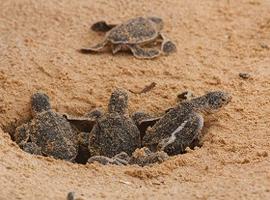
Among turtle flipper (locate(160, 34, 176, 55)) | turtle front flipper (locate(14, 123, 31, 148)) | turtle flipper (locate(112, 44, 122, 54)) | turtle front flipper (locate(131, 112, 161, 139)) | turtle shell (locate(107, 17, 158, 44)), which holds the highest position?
turtle shell (locate(107, 17, 158, 44))

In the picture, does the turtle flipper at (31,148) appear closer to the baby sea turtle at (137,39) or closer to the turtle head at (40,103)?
the turtle head at (40,103)

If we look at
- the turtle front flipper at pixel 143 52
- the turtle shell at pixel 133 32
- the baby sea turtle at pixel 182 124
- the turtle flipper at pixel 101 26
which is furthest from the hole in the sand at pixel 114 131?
the turtle flipper at pixel 101 26

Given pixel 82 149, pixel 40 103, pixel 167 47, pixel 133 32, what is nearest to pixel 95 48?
pixel 133 32

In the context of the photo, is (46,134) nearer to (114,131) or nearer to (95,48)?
A: (114,131)

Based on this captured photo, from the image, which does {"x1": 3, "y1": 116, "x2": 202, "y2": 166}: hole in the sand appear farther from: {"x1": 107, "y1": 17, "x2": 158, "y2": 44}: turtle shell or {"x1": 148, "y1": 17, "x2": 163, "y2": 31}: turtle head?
{"x1": 148, "y1": 17, "x2": 163, "y2": 31}: turtle head

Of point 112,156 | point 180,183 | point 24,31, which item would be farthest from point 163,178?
point 24,31

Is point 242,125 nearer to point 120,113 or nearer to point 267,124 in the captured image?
point 267,124

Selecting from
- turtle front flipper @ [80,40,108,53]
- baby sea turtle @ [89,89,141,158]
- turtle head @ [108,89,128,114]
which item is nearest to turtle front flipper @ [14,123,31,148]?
baby sea turtle @ [89,89,141,158]
